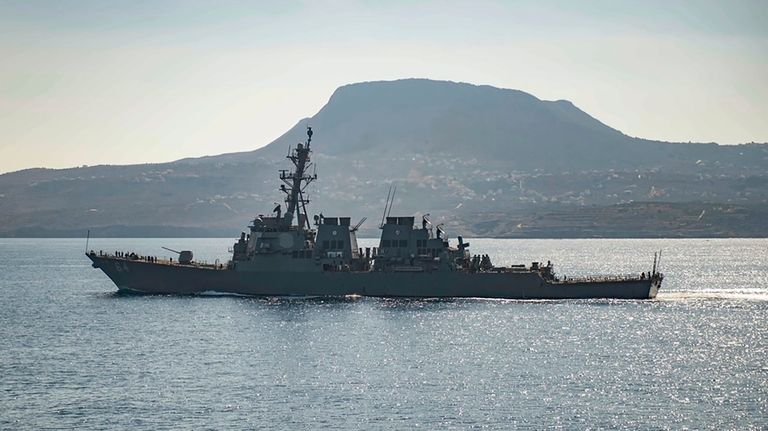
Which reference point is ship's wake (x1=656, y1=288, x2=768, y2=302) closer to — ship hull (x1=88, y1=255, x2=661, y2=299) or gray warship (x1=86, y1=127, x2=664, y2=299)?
ship hull (x1=88, y1=255, x2=661, y2=299)

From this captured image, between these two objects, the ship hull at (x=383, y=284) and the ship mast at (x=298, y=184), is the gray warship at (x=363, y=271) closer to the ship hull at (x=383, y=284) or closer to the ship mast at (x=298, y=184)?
the ship hull at (x=383, y=284)

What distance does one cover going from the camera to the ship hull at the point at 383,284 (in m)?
84.9

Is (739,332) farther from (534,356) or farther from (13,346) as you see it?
(13,346)

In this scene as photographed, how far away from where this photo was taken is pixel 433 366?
56031mm

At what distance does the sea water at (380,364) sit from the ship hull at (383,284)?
1461mm

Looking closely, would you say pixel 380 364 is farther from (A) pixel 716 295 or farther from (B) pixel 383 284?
(A) pixel 716 295

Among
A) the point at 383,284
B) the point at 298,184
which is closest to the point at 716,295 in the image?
the point at 383,284

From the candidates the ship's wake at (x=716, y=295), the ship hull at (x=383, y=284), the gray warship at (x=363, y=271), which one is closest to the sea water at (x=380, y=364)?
the ship hull at (x=383, y=284)

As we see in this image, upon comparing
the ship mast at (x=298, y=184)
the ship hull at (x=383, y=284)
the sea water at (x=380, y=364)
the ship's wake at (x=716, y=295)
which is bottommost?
the sea water at (x=380, y=364)

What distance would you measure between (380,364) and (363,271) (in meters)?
29.5

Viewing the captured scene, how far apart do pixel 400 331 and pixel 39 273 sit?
8532 centimetres

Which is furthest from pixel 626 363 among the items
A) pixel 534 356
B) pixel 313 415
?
pixel 313 415

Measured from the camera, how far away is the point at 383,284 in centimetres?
8512

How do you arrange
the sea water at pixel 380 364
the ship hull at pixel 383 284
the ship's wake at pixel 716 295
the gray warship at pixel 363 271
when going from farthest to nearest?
1. the ship's wake at pixel 716 295
2. the ship hull at pixel 383 284
3. the gray warship at pixel 363 271
4. the sea water at pixel 380 364
